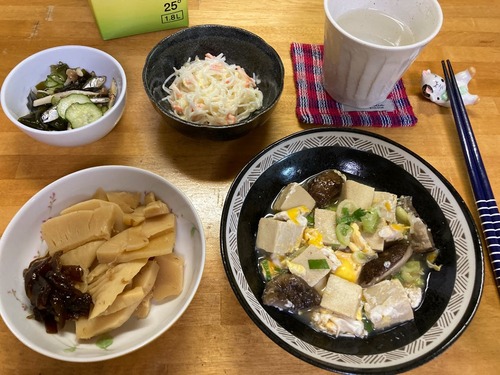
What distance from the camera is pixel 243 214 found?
127 centimetres

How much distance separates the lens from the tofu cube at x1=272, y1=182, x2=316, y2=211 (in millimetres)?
1331

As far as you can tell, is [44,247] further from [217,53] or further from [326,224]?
[217,53]

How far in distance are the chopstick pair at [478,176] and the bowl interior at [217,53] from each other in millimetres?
705

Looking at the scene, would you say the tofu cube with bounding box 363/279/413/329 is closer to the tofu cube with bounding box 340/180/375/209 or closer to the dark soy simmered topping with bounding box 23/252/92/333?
the tofu cube with bounding box 340/180/375/209

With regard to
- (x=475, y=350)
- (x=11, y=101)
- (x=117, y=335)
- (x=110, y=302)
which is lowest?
(x=475, y=350)

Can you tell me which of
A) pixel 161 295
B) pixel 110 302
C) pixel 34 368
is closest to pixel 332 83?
pixel 161 295

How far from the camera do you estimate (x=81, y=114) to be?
1.39 m

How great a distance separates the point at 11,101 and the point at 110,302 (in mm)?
845

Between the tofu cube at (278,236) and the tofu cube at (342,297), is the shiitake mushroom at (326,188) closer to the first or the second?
the tofu cube at (278,236)

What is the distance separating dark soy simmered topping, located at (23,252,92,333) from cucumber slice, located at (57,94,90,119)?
57 centimetres

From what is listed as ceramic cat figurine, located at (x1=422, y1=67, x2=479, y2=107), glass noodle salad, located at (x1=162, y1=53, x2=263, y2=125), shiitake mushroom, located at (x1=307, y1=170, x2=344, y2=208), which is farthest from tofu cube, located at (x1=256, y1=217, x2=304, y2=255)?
ceramic cat figurine, located at (x1=422, y1=67, x2=479, y2=107)

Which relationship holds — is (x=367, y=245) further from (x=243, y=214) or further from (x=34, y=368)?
(x=34, y=368)

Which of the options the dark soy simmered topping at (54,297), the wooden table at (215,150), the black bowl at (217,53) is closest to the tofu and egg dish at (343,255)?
the wooden table at (215,150)

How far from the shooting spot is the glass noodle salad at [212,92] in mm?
1498
